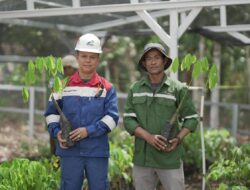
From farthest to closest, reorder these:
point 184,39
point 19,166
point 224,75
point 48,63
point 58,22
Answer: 1. point 224,75
2. point 184,39
3. point 58,22
4. point 19,166
5. point 48,63

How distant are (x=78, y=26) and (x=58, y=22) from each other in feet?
1.63

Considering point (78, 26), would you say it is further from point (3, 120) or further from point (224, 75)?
point (224, 75)

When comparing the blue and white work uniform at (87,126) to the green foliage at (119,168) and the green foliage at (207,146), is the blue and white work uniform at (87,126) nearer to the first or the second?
the green foliage at (119,168)

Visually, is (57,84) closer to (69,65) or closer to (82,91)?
(82,91)

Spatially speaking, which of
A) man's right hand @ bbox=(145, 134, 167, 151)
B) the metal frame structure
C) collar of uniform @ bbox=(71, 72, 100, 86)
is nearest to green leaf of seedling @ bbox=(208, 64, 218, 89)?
man's right hand @ bbox=(145, 134, 167, 151)

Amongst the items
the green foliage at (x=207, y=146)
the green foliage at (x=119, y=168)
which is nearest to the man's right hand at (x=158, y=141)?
the green foliage at (x=119, y=168)

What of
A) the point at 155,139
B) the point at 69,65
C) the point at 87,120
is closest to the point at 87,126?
the point at 87,120

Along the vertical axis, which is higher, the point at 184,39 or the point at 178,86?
the point at 184,39

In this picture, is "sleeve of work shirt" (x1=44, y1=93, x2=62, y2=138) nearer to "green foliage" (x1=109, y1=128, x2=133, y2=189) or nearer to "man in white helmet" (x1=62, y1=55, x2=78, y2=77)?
"green foliage" (x1=109, y1=128, x2=133, y2=189)

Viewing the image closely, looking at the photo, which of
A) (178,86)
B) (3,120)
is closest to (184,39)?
(3,120)

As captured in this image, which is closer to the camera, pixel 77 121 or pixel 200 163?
pixel 77 121

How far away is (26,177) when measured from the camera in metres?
4.30

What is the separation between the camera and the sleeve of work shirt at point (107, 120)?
389cm

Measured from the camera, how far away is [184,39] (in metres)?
11.7
